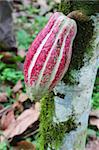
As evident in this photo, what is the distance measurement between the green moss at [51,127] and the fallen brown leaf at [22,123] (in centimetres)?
48

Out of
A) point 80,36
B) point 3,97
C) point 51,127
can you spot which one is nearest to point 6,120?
point 3,97

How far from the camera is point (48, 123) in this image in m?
1.28

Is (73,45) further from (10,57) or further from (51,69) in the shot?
(10,57)

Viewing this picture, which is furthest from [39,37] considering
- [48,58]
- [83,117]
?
[83,117]

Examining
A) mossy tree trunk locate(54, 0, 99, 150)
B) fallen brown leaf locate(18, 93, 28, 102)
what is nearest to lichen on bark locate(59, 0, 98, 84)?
mossy tree trunk locate(54, 0, 99, 150)

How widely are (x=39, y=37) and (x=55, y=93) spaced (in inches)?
9.0

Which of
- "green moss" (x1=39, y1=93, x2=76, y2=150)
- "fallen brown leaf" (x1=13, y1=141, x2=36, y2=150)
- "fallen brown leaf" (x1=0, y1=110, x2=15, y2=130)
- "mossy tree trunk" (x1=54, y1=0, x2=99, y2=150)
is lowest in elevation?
"fallen brown leaf" (x1=13, y1=141, x2=36, y2=150)

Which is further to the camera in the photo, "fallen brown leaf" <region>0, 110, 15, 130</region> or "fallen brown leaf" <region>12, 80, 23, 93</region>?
"fallen brown leaf" <region>12, 80, 23, 93</region>

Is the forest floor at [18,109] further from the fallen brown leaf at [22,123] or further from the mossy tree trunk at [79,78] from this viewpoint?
the mossy tree trunk at [79,78]

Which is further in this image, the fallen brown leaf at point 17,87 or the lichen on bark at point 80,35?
the fallen brown leaf at point 17,87

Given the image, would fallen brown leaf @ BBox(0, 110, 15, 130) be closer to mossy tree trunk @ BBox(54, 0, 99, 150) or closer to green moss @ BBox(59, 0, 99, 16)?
mossy tree trunk @ BBox(54, 0, 99, 150)

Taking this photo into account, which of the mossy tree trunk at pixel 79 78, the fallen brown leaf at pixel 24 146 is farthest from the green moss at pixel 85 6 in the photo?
the fallen brown leaf at pixel 24 146

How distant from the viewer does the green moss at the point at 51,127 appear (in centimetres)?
123

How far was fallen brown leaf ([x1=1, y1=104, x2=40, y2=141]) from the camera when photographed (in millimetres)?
1802
